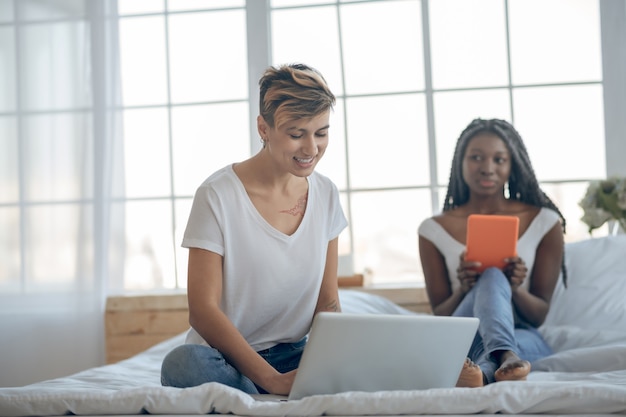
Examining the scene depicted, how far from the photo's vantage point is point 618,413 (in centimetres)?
138

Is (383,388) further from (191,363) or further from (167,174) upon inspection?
(167,174)

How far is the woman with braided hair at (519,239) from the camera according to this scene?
2.45 metres

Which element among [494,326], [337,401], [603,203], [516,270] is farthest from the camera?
[603,203]

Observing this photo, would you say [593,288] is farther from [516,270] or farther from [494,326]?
[494,326]

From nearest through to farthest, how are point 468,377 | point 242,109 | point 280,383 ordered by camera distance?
point 280,383 < point 468,377 < point 242,109

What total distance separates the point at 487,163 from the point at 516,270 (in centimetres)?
46

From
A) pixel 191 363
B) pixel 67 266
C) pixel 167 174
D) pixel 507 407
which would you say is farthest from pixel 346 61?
pixel 507 407

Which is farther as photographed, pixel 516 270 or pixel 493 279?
pixel 516 270

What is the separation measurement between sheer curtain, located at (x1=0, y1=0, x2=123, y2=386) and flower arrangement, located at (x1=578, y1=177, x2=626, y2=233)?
1.91 meters

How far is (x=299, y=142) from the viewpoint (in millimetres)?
1826

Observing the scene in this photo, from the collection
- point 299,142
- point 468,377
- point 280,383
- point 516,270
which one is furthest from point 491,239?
point 280,383

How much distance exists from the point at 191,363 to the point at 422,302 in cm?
170

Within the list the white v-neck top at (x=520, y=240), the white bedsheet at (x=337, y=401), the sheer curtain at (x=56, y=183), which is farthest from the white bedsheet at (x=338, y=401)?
the sheer curtain at (x=56, y=183)

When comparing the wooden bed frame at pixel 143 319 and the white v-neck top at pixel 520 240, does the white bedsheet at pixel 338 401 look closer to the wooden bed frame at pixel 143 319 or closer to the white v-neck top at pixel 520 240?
the white v-neck top at pixel 520 240
